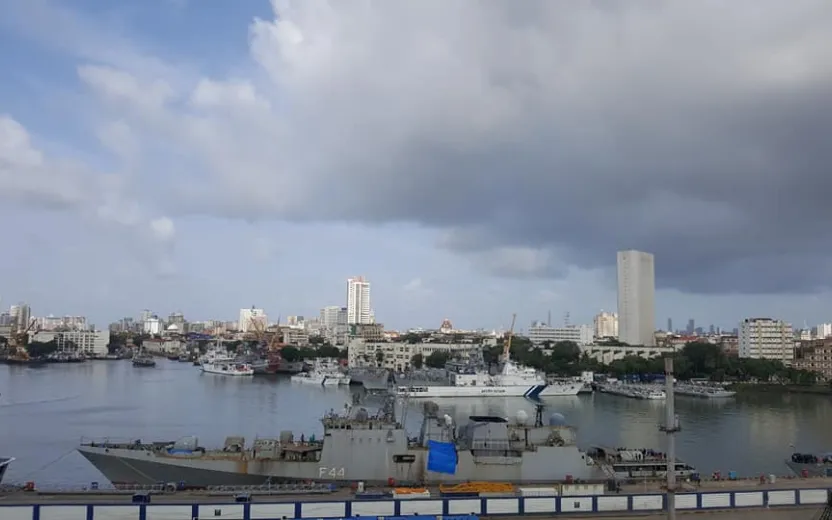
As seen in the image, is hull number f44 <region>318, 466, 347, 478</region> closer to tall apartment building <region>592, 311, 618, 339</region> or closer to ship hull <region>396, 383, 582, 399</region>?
ship hull <region>396, 383, 582, 399</region>

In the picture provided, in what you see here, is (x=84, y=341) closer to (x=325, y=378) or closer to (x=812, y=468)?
(x=325, y=378)

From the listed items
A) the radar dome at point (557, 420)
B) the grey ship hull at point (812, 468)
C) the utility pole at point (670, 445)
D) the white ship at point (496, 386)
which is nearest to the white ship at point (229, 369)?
the white ship at point (496, 386)

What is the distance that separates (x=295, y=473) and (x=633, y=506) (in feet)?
24.9

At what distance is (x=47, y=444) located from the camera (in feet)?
83.2

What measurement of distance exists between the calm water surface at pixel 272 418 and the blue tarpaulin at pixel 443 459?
473 inches

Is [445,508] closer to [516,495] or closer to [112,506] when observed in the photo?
[516,495]

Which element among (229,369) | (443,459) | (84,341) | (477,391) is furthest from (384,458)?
(84,341)

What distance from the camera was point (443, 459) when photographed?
1399 cm

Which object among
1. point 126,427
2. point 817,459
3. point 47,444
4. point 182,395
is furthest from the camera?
point 182,395

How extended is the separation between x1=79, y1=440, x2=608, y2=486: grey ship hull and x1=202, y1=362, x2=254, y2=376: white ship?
56820 millimetres

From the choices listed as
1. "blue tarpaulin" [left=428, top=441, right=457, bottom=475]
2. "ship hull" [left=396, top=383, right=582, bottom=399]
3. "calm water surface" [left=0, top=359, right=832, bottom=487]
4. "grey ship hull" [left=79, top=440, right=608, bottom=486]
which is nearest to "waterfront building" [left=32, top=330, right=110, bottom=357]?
"calm water surface" [left=0, top=359, right=832, bottom=487]

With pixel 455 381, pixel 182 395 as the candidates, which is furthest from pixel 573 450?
pixel 182 395

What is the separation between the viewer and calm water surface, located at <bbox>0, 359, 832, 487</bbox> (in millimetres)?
24312

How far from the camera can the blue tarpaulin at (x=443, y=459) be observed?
45.9ft
